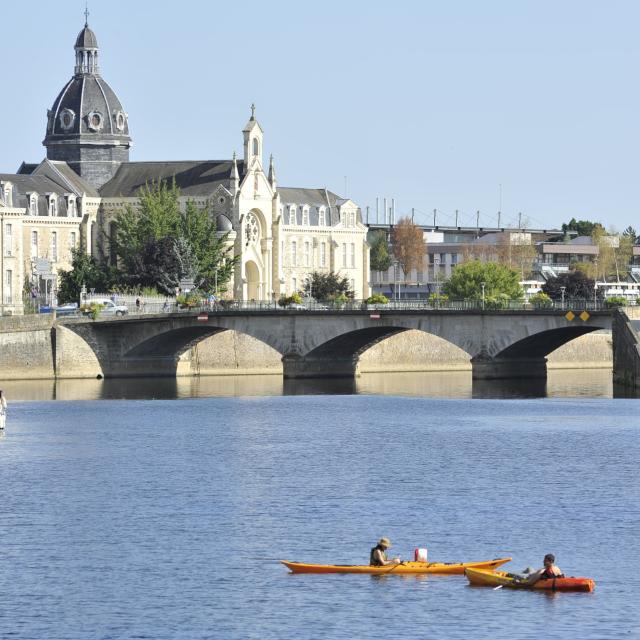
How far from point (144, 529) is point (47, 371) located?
8616cm

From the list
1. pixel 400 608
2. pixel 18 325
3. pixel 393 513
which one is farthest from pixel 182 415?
pixel 400 608

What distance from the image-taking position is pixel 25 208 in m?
199

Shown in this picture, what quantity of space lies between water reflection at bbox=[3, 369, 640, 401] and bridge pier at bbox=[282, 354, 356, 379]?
1270 mm

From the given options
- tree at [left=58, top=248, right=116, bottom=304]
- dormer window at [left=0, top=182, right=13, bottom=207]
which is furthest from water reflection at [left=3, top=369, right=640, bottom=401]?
dormer window at [left=0, top=182, right=13, bottom=207]

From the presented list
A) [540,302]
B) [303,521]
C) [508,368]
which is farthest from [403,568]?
[540,302]

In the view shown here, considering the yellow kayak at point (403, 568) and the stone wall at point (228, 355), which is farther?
the stone wall at point (228, 355)

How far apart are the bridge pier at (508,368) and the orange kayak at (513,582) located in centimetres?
9321

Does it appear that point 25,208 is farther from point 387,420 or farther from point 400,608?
point 400,608

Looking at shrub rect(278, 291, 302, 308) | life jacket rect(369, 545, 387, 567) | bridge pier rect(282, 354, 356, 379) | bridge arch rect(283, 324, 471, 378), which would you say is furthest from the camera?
shrub rect(278, 291, 302, 308)

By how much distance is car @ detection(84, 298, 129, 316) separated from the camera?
541ft

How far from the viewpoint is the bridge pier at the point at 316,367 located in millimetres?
162875

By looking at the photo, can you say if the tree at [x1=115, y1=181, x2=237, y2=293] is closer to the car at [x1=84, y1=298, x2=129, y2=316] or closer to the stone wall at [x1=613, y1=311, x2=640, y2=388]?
the car at [x1=84, y1=298, x2=129, y2=316]

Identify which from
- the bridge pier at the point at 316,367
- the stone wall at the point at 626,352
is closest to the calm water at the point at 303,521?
the stone wall at the point at 626,352

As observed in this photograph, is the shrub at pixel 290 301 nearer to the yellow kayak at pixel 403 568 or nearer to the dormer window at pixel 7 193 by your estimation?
the dormer window at pixel 7 193
